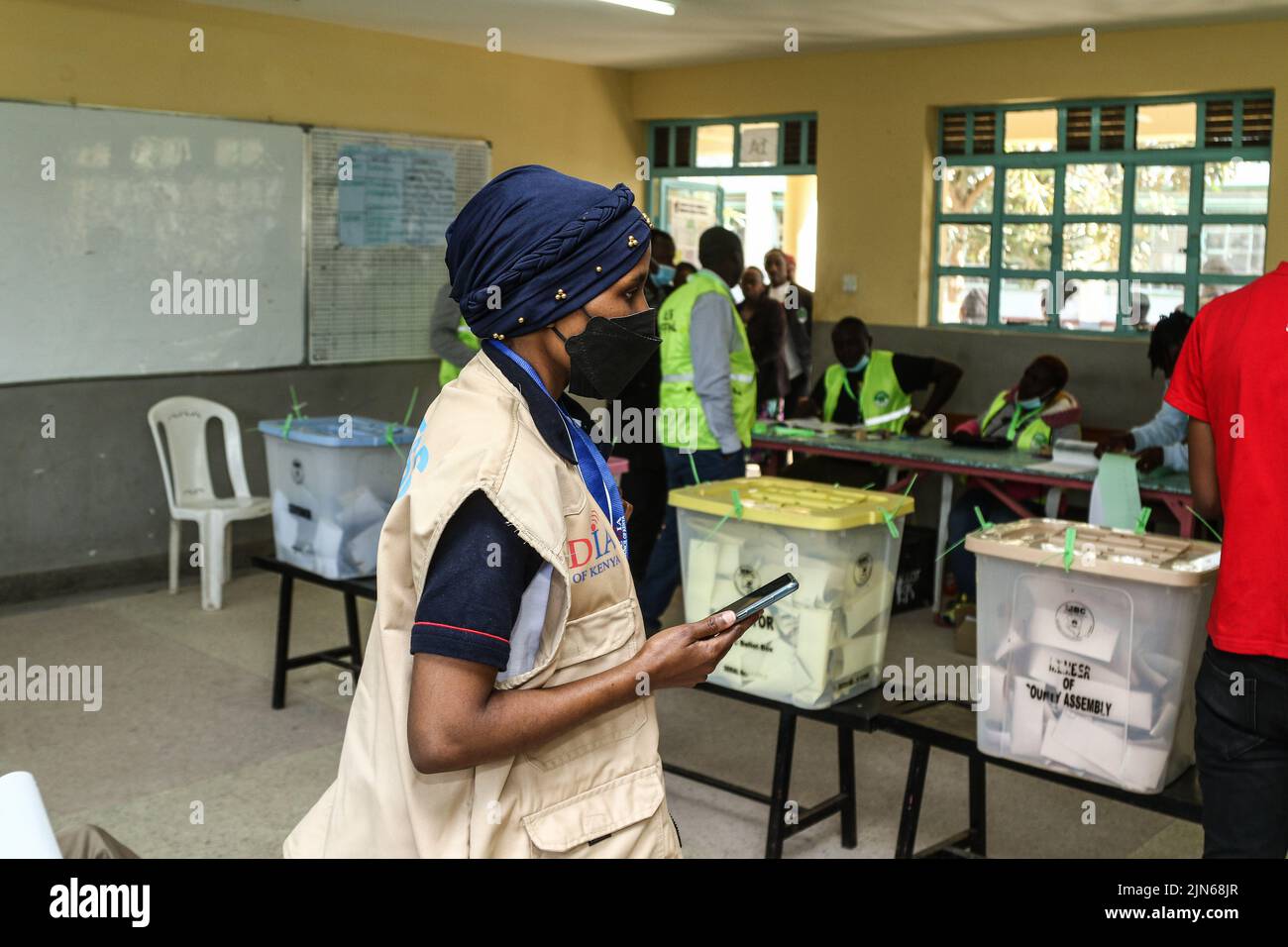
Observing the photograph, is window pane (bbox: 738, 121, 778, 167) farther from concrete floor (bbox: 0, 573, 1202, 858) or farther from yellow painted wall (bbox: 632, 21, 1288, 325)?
concrete floor (bbox: 0, 573, 1202, 858)

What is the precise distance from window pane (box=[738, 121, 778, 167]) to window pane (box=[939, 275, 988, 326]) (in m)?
1.46

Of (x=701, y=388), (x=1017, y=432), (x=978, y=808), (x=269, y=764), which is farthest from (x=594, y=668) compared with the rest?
(x=1017, y=432)

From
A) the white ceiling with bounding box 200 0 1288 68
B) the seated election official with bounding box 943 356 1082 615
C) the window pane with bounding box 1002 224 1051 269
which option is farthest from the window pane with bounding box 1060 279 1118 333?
the seated election official with bounding box 943 356 1082 615

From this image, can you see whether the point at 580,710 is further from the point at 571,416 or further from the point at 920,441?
the point at 920,441

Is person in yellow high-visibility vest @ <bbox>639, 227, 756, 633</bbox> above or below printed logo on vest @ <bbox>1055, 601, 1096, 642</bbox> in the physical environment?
above

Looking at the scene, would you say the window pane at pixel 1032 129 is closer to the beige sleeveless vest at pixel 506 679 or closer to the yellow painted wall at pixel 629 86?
the yellow painted wall at pixel 629 86

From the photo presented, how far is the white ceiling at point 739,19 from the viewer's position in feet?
21.2

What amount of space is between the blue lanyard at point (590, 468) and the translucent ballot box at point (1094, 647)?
1.38m

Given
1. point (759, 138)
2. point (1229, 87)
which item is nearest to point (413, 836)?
point (1229, 87)

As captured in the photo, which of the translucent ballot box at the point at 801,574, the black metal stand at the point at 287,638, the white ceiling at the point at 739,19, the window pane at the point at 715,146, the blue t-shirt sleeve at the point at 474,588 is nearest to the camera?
the blue t-shirt sleeve at the point at 474,588

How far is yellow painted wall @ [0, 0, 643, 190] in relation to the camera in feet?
19.4

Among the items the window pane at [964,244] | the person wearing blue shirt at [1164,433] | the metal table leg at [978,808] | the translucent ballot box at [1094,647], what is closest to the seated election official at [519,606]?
the translucent ballot box at [1094,647]
